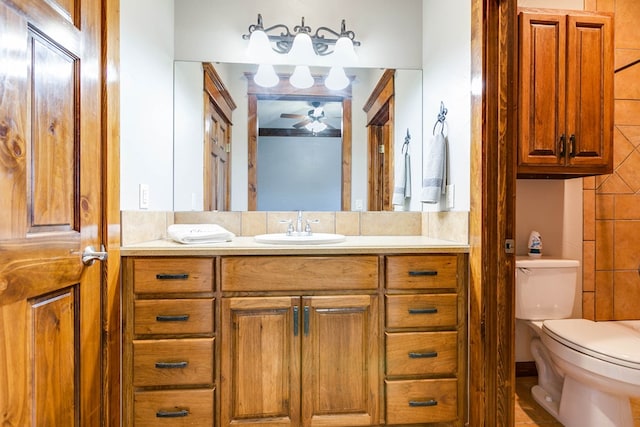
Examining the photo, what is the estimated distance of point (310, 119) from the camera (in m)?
2.16

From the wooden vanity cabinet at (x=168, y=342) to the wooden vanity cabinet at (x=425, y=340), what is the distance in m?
0.79

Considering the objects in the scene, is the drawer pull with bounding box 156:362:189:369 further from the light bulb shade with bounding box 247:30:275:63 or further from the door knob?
the light bulb shade with bounding box 247:30:275:63

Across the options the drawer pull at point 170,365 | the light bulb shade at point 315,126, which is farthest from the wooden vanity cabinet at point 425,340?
the light bulb shade at point 315,126

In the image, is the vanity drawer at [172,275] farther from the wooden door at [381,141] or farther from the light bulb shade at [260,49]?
the light bulb shade at [260,49]

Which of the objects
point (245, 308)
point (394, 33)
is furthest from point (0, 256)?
point (394, 33)

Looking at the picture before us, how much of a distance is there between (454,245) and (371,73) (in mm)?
1233

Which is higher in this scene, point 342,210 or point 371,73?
point 371,73

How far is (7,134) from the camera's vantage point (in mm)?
852

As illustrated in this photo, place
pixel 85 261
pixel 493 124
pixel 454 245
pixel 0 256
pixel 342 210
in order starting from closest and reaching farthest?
1. pixel 0 256
2. pixel 85 261
3. pixel 493 124
4. pixel 454 245
5. pixel 342 210

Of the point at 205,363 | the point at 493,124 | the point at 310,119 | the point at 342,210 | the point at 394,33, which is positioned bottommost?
the point at 205,363

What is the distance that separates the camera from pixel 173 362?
1.44m

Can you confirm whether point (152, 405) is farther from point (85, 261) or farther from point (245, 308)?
point (85, 261)

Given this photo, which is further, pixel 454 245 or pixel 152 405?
pixel 454 245

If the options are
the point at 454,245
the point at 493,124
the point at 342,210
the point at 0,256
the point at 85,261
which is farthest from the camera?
the point at 342,210
